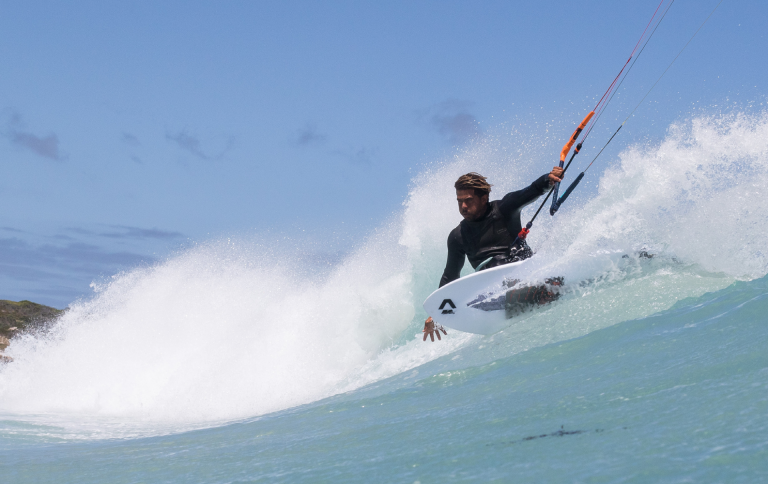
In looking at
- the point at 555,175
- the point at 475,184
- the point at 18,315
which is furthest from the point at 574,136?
the point at 18,315

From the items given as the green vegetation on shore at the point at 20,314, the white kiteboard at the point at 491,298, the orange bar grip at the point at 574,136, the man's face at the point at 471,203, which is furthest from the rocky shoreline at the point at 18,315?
the orange bar grip at the point at 574,136

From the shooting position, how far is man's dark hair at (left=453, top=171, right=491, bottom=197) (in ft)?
20.1

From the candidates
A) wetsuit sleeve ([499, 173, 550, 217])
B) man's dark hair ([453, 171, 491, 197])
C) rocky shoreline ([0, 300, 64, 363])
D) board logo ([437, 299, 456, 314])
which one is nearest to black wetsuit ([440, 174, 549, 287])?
wetsuit sleeve ([499, 173, 550, 217])

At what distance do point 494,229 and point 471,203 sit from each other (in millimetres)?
394

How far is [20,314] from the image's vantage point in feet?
78.8

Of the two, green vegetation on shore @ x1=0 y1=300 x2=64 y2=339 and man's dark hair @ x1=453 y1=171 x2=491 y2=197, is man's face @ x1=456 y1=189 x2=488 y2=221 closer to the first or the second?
man's dark hair @ x1=453 y1=171 x2=491 y2=197

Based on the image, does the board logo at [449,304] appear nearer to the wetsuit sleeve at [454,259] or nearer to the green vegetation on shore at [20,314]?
the wetsuit sleeve at [454,259]

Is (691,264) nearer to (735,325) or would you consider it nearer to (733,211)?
(733,211)

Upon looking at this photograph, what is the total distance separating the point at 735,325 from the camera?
12.7 ft

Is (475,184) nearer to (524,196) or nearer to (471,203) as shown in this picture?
(471,203)

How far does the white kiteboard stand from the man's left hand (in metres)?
0.86

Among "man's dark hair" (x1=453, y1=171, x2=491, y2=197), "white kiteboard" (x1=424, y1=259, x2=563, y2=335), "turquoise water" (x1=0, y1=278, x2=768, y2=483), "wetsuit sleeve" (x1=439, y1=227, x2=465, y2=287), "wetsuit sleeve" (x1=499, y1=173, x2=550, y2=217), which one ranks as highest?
"man's dark hair" (x1=453, y1=171, x2=491, y2=197)

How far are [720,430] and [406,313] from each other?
299 inches

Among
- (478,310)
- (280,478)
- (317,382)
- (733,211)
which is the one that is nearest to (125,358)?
(317,382)
